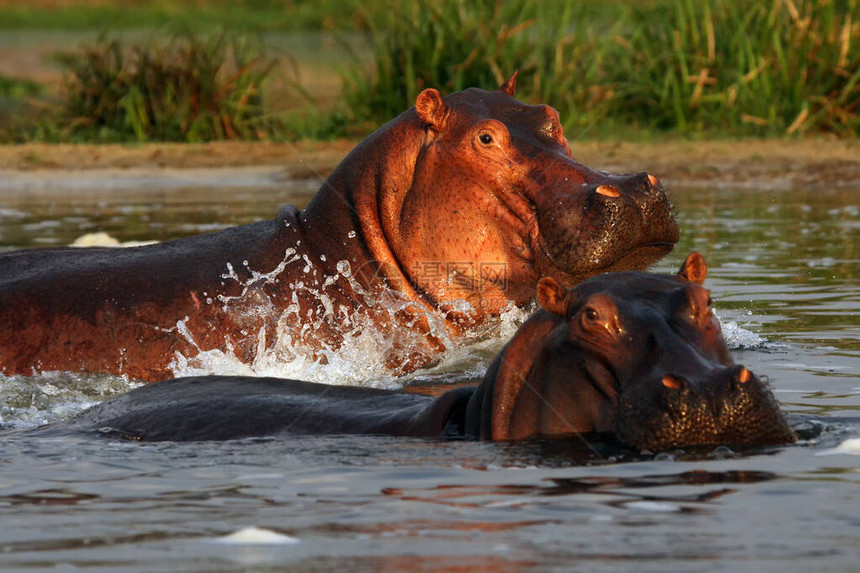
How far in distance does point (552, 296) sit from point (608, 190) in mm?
1476

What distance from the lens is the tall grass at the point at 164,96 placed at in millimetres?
14984

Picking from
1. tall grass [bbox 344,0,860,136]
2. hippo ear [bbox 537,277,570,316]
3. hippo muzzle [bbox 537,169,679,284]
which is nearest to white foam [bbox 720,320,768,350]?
hippo muzzle [bbox 537,169,679,284]

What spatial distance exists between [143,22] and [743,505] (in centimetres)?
2860

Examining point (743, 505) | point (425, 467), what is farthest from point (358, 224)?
point (743, 505)

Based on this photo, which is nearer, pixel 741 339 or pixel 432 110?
pixel 432 110

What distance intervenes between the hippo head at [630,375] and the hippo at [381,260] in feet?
4.59

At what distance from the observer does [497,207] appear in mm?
6047

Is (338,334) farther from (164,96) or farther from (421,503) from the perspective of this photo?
(164,96)

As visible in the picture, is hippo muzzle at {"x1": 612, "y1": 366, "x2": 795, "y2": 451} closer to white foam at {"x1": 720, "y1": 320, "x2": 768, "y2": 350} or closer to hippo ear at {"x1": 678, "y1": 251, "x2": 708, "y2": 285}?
hippo ear at {"x1": 678, "y1": 251, "x2": 708, "y2": 285}

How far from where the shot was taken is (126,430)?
15.9 feet

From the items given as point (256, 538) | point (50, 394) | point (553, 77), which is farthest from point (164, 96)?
point (256, 538)

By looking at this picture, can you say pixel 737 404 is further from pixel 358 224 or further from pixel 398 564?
pixel 358 224

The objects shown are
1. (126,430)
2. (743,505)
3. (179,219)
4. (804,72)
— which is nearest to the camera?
(743,505)

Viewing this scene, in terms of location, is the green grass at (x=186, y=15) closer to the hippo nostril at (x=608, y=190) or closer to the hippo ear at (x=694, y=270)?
the hippo nostril at (x=608, y=190)
